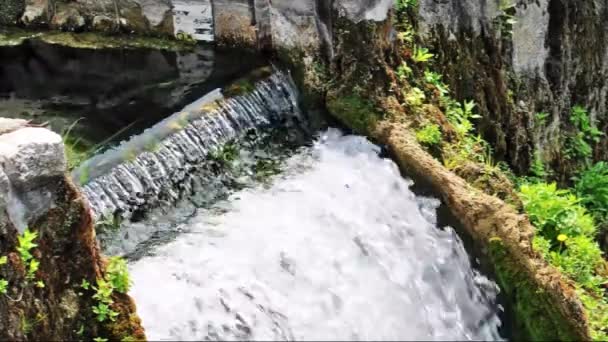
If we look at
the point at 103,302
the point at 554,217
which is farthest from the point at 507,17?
the point at 103,302

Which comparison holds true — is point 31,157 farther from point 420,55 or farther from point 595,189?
point 595,189

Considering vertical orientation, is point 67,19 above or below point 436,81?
above

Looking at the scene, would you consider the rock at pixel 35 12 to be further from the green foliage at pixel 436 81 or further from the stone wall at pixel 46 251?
the stone wall at pixel 46 251

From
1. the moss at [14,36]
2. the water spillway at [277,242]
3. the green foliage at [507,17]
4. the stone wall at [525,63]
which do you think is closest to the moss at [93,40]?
the moss at [14,36]

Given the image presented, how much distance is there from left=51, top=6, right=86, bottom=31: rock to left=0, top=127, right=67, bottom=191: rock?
529 centimetres

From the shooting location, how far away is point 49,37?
9594mm

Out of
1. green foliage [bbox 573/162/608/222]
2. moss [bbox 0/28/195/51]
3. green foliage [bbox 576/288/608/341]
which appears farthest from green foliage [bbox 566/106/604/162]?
moss [bbox 0/28/195/51]

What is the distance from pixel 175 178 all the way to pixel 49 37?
11.7 feet

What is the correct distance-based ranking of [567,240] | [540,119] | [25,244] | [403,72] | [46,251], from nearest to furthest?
[25,244] < [46,251] < [567,240] < [403,72] < [540,119]

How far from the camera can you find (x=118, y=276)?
5027 mm

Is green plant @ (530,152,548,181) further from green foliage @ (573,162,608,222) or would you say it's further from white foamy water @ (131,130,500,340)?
white foamy water @ (131,130,500,340)

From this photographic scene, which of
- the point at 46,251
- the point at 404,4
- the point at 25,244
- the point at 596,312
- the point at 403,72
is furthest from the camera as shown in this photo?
the point at 404,4

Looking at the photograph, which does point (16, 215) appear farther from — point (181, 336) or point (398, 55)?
point (398, 55)

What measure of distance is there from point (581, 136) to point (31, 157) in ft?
25.6
